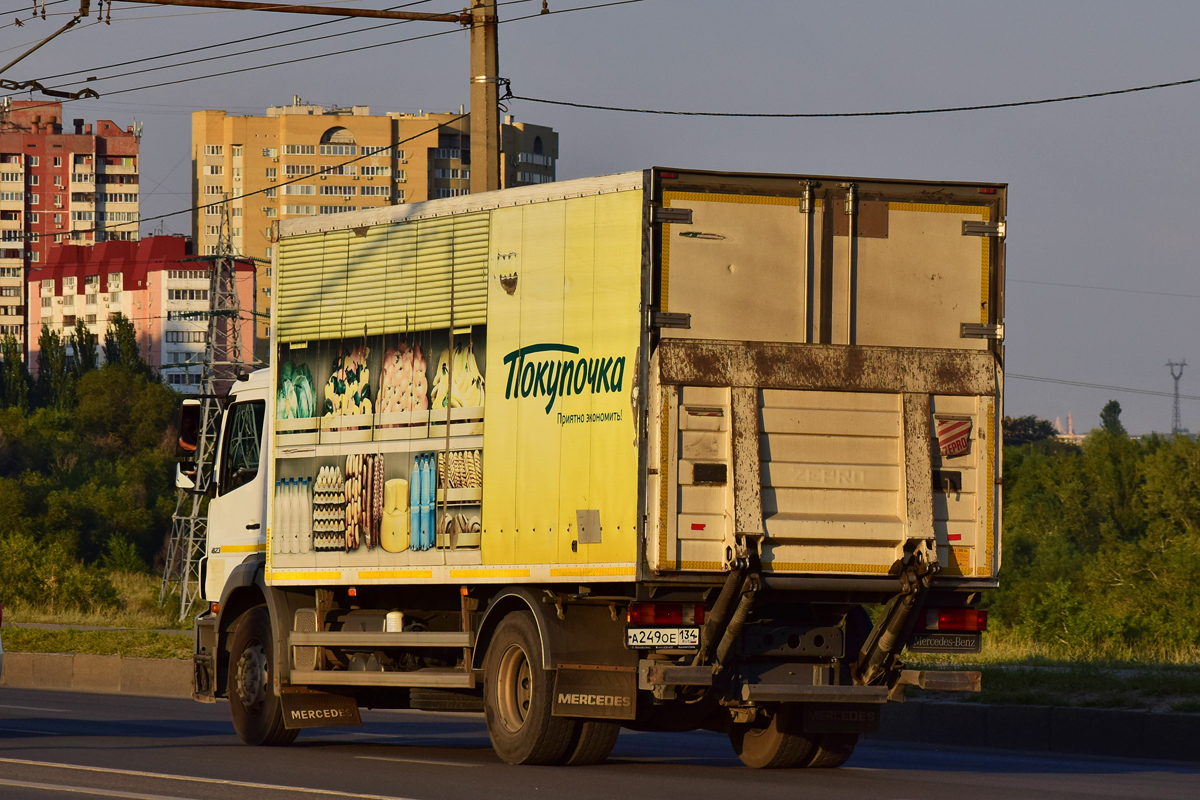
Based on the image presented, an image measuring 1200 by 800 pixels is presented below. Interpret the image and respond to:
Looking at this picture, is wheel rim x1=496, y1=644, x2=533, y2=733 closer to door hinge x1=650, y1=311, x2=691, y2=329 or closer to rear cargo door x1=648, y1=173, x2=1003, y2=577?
rear cargo door x1=648, y1=173, x2=1003, y2=577

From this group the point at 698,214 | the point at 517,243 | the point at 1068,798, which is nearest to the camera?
the point at 1068,798

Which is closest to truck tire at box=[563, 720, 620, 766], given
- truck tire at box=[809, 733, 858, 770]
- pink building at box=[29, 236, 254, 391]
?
truck tire at box=[809, 733, 858, 770]

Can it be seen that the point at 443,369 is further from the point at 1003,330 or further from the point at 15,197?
the point at 15,197

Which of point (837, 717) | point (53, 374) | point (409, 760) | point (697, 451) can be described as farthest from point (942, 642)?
point (53, 374)

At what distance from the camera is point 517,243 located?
11.6 m

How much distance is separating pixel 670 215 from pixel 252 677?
5257 millimetres

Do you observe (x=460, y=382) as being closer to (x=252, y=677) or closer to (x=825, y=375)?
(x=825, y=375)

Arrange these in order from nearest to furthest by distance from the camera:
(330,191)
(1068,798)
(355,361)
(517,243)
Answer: (1068,798) < (517,243) < (355,361) < (330,191)

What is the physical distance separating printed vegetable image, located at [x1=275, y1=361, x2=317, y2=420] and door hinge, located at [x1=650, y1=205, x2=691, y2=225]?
366 centimetres

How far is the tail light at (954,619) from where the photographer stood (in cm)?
1105

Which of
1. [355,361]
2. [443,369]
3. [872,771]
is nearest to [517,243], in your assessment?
[443,369]

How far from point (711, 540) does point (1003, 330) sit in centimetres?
234

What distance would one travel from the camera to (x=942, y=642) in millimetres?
11094

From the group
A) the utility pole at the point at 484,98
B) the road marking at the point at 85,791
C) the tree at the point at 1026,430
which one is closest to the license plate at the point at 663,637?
the road marking at the point at 85,791
